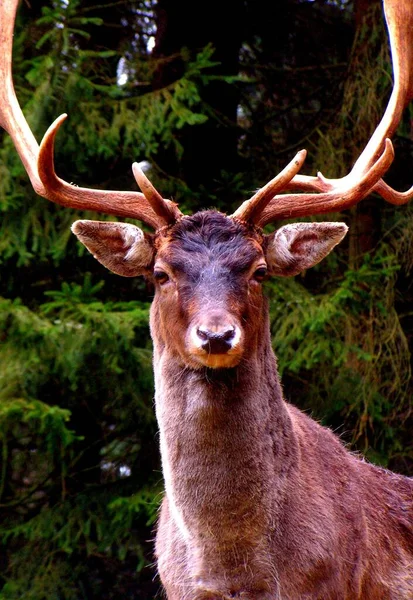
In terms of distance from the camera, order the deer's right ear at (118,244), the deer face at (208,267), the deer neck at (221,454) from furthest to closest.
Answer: the deer's right ear at (118,244), the deer neck at (221,454), the deer face at (208,267)

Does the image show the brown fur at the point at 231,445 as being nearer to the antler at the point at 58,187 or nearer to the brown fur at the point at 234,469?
the brown fur at the point at 234,469

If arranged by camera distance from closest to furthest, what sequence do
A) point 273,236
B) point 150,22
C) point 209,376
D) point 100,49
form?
point 209,376, point 273,236, point 100,49, point 150,22

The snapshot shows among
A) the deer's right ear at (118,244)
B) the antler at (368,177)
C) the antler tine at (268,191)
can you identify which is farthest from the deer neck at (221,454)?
the antler at (368,177)

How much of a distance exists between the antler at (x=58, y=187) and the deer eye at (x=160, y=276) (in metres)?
0.28

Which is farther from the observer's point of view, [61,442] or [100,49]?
[100,49]

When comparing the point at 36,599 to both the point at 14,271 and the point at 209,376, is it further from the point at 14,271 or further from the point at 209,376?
the point at 209,376

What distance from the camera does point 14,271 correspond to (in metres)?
8.95

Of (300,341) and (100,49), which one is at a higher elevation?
(100,49)

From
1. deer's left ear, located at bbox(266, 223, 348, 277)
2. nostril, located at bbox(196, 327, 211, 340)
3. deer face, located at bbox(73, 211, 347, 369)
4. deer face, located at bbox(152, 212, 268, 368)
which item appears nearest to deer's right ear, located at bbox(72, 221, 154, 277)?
deer face, located at bbox(73, 211, 347, 369)

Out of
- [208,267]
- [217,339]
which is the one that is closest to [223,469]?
[217,339]

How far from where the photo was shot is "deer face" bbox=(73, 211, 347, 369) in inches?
167

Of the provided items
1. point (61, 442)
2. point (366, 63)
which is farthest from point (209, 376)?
point (366, 63)

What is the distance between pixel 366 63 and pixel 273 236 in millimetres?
5136

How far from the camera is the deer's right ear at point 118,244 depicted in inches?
192
